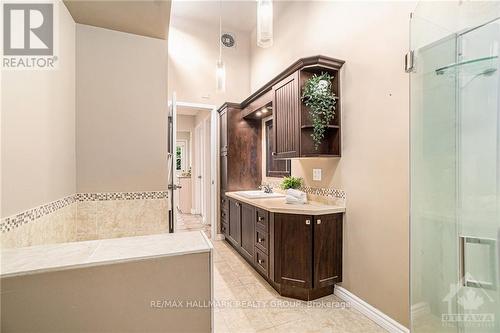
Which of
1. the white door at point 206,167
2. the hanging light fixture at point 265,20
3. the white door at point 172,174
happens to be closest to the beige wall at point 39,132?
the white door at point 172,174

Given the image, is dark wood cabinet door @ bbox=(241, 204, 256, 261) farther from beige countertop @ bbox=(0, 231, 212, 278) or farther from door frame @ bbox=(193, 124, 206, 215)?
door frame @ bbox=(193, 124, 206, 215)

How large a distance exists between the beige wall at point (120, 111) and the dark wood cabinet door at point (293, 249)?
3.83 feet

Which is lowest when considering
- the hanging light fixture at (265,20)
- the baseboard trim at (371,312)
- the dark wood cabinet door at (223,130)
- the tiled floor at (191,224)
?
the tiled floor at (191,224)

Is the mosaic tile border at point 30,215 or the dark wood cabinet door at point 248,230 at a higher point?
the mosaic tile border at point 30,215

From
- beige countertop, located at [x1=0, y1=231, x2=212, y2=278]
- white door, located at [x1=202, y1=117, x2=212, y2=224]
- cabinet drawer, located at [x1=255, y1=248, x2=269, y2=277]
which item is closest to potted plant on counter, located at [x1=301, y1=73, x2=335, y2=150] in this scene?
cabinet drawer, located at [x1=255, y1=248, x2=269, y2=277]

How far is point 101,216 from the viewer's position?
6.68 feet

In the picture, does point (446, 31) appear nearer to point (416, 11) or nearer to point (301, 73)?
point (416, 11)

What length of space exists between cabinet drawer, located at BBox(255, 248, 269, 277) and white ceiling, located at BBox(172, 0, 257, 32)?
10.9 ft

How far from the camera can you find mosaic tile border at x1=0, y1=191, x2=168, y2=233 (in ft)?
3.68

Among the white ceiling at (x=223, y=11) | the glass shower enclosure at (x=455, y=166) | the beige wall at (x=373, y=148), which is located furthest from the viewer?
the white ceiling at (x=223, y=11)

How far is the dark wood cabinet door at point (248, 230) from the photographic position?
294 centimetres

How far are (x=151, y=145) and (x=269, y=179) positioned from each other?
6.80 feet

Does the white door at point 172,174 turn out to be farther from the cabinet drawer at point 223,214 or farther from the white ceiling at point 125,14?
the cabinet drawer at point 223,214

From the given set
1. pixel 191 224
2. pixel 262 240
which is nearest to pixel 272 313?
pixel 262 240
